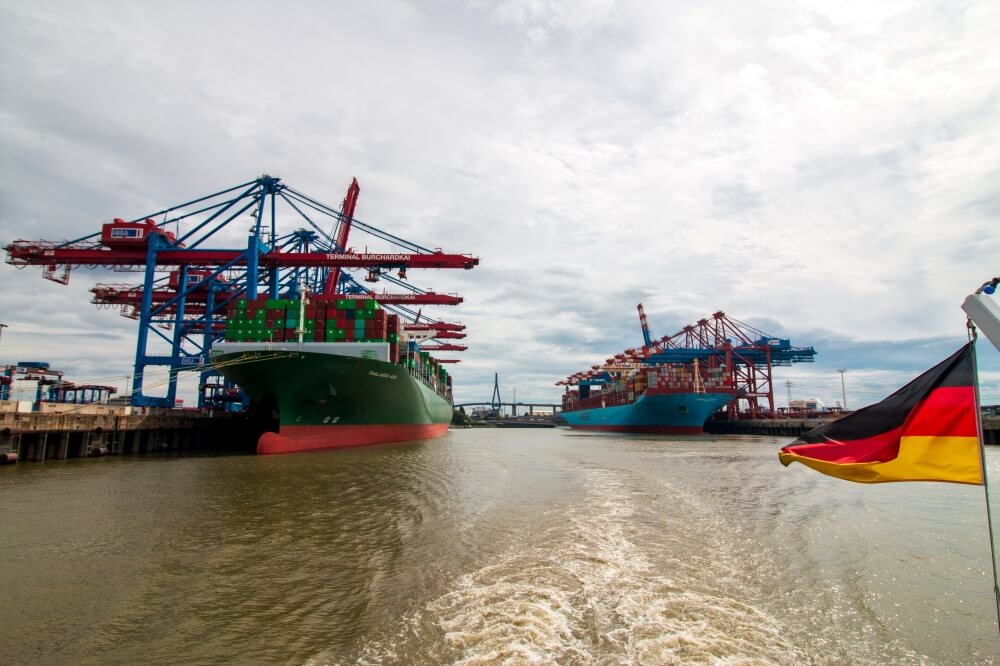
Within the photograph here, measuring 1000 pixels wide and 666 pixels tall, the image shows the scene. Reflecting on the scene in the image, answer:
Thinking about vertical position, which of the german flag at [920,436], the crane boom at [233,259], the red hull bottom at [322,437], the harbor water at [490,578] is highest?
the crane boom at [233,259]

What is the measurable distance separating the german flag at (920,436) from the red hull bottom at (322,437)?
23.9 m

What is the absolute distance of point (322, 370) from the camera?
24.6 metres

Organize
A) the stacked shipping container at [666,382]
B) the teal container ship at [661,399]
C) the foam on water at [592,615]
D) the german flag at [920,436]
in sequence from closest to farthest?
the german flag at [920,436], the foam on water at [592,615], the teal container ship at [661,399], the stacked shipping container at [666,382]

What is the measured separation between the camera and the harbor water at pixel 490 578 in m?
4.77

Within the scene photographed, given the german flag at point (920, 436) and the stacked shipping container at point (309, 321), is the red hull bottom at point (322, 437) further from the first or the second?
the german flag at point (920, 436)

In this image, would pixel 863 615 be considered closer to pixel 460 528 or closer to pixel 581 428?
pixel 460 528

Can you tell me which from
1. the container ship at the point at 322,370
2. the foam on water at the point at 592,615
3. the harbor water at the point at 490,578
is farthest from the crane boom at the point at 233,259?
the foam on water at the point at 592,615

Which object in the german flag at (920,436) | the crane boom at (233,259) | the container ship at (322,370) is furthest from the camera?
the crane boom at (233,259)

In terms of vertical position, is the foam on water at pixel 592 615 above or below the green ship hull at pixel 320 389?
below

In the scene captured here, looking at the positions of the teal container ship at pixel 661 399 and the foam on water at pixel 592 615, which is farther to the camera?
the teal container ship at pixel 661 399

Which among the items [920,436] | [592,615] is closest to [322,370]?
[592,615]

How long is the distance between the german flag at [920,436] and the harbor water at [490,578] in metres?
1.76

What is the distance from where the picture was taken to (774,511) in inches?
443

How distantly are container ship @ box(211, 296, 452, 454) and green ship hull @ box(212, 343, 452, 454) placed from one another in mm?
47
